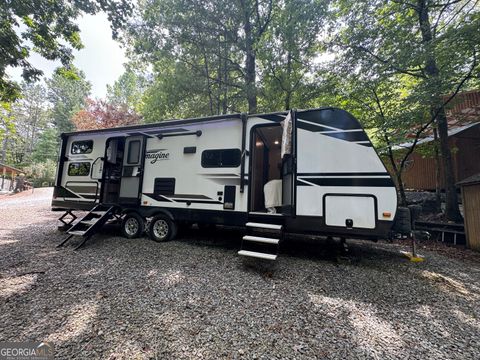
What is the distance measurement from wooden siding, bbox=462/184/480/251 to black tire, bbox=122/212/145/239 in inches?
343

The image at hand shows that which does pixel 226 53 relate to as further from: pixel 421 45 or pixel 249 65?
pixel 421 45

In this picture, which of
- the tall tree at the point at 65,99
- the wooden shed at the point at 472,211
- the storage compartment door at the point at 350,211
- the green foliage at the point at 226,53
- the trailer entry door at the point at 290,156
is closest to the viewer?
the storage compartment door at the point at 350,211

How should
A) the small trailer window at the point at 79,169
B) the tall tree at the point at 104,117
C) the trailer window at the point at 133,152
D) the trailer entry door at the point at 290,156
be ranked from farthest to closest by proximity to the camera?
the tall tree at the point at 104,117, the small trailer window at the point at 79,169, the trailer window at the point at 133,152, the trailer entry door at the point at 290,156

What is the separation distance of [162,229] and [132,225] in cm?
95

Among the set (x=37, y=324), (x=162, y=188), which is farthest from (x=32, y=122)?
(x=37, y=324)

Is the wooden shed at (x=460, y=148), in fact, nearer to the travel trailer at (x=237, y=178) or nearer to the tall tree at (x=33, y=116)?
the travel trailer at (x=237, y=178)

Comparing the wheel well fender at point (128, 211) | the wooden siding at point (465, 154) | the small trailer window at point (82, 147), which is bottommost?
the wheel well fender at point (128, 211)

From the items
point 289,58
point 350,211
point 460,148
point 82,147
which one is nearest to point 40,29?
point 82,147

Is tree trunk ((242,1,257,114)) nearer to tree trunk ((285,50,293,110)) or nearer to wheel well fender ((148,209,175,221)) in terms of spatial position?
tree trunk ((285,50,293,110))

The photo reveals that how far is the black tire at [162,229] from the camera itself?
16.5 ft

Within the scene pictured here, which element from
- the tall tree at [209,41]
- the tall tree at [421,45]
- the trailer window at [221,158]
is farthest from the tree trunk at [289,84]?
the trailer window at [221,158]

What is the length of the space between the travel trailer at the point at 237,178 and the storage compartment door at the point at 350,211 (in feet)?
0.05

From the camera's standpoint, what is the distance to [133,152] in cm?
552

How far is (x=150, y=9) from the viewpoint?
912 centimetres
